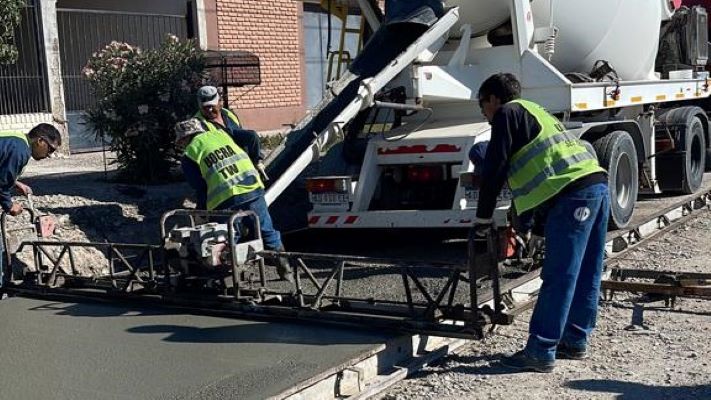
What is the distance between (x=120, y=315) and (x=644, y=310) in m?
3.54

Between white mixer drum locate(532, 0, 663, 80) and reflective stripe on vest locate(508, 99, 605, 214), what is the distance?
10.6ft

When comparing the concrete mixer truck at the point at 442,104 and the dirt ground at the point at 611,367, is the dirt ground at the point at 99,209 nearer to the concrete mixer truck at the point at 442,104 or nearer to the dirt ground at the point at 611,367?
the concrete mixer truck at the point at 442,104

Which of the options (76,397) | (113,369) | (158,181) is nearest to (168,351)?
(113,369)

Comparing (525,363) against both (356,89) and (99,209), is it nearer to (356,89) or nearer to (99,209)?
(356,89)

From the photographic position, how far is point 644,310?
588 cm

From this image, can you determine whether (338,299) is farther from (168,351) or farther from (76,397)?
(76,397)

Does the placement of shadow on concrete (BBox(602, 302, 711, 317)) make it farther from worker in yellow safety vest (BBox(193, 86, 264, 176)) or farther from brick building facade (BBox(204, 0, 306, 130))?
brick building facade (BBox(204, 0, 306, 130))

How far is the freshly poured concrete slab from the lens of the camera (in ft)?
13.5

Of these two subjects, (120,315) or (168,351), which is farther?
(120,315)

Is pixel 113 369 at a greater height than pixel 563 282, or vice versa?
pixel 563 282

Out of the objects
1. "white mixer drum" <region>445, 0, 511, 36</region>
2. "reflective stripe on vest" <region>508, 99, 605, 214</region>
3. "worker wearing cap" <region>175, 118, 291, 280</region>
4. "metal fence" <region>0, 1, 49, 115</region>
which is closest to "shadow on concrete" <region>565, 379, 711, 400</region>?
"reflective stripe on vest" <region>508, 99, 605, 214</region>

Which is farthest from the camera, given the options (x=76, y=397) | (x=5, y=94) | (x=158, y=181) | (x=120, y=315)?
(x=5, y=94)

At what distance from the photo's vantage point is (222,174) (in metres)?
5.94

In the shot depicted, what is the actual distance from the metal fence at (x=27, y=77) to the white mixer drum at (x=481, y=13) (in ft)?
26.5
